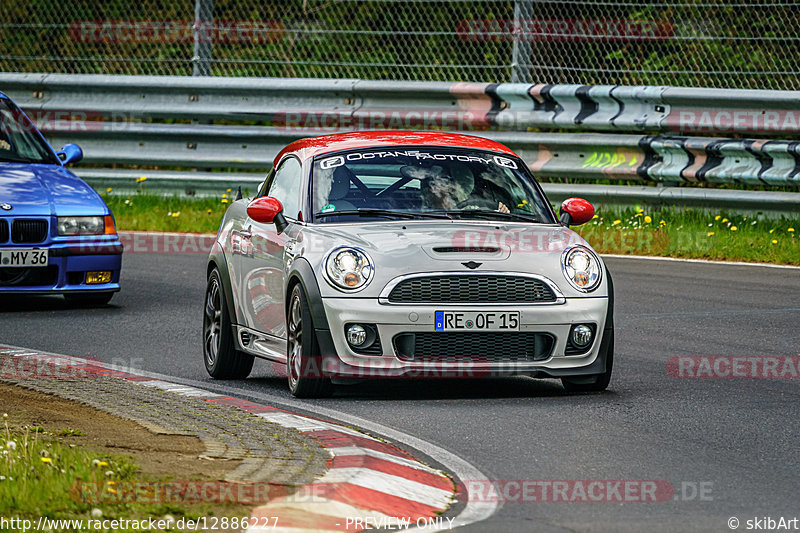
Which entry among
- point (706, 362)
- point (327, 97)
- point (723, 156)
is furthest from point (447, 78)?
point (706, 362)

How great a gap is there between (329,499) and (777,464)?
2.13 meters

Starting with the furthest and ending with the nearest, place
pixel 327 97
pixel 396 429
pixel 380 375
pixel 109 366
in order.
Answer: pixel 327 97
pixel 109 366
pixel 380 375
pixel 396 429

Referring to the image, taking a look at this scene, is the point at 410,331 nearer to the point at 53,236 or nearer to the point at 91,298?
the point at 53,236

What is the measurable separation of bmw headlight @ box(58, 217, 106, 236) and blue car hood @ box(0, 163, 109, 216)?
5 cm

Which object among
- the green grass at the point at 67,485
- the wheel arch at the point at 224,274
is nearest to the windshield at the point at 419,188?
the wheel arch at the point at 224,274

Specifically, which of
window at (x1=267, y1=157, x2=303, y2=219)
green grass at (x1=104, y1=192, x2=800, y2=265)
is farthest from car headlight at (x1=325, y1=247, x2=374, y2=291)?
green grass at (x1=104, y1=192, x2=800, y2=265)

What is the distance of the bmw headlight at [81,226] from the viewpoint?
12273 millimetres

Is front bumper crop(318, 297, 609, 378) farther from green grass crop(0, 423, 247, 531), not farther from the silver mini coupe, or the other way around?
green grass crop(0, 423, 247, 531)

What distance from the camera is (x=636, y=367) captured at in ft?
31.6

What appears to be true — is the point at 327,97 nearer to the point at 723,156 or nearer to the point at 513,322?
the point at 723,156

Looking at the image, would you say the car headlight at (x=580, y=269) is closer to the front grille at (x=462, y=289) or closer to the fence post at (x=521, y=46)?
the front grille at (x=462, y=289)

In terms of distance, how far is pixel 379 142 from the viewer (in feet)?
31.2

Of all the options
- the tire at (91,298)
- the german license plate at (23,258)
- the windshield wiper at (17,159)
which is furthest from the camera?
the windshield wiper at (17,159)

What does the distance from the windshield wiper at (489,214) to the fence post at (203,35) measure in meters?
9.80
